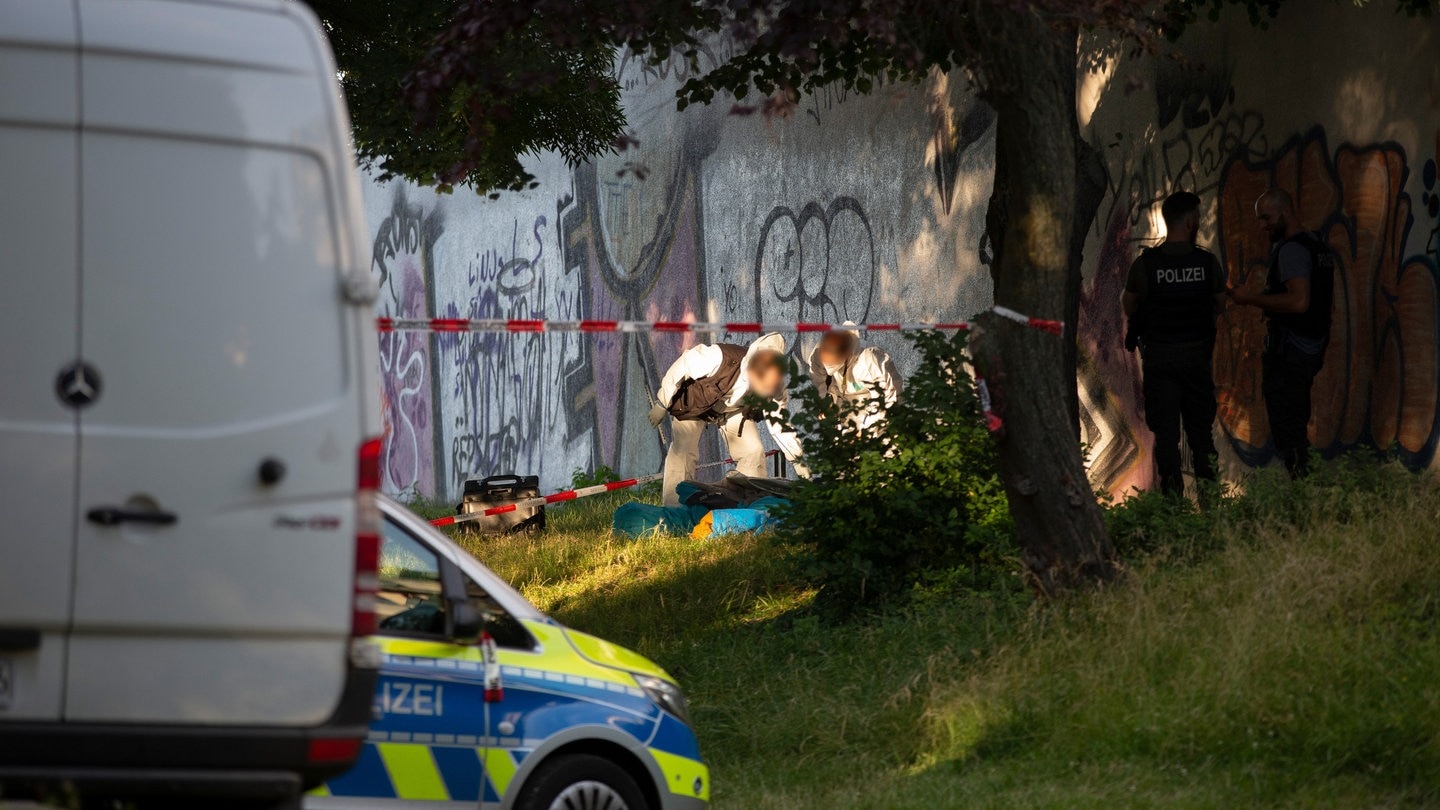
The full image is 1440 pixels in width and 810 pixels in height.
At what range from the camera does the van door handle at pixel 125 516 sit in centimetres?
396

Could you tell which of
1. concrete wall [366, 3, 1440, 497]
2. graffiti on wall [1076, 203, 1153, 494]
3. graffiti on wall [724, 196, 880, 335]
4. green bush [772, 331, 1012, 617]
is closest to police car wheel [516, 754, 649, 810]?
concrete wall [366, 3, 1440, 497]

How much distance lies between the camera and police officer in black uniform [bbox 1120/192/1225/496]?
31.7ft

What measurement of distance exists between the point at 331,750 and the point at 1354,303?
7665 mm

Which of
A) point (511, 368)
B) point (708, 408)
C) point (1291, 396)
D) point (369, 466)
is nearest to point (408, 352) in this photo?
point (511, 368)

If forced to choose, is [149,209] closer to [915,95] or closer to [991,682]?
[991,682]

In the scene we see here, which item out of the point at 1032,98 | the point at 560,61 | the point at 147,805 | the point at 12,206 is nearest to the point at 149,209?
the point at 12,206

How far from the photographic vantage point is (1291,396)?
32.3 ft

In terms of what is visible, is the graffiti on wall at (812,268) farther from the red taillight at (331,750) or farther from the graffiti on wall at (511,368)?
the red taillight at (331,750)

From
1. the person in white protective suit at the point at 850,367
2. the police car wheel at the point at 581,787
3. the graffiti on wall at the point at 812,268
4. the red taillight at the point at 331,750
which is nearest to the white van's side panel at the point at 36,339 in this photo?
the red taillight at the point at 331,750

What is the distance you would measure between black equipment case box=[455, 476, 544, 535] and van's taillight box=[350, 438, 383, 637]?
1031 centimetres

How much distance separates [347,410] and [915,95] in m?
10.9

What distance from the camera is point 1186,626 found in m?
7.14

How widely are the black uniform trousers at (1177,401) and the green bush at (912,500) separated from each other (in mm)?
1105

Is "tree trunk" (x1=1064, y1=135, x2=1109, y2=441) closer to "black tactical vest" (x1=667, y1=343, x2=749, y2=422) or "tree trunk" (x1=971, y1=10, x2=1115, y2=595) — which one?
"tree trunk" (x1=971, y1=10, x2=1115, y2=595)
